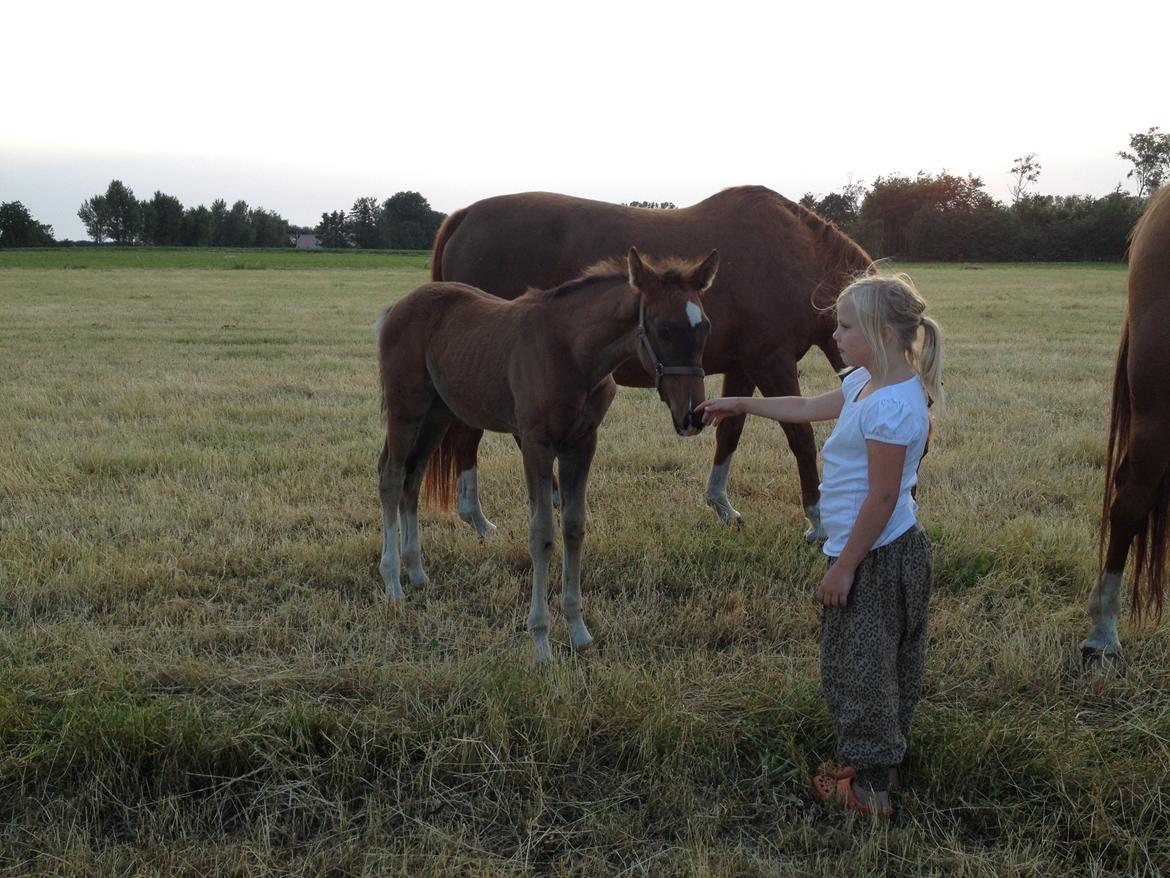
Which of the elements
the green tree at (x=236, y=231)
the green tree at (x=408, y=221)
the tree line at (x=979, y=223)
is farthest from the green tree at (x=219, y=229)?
the tree line at (x=979, y=223)

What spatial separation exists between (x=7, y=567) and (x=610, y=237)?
3.85 m

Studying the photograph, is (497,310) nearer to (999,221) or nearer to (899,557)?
(899,557)

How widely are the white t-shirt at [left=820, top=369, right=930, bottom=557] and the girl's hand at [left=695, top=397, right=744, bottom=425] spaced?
14.5 inches

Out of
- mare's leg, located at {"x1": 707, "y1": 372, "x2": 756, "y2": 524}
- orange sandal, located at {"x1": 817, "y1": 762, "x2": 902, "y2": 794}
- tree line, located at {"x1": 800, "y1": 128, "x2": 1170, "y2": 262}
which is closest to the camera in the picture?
orange sandal, located at {"x1": 817, "y1": 762, "x2": 902, "y2": 794}

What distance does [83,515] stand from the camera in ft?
17.5

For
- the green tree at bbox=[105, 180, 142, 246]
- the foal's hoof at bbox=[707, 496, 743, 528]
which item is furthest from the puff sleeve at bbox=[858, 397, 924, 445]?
the green tree at bbox=[105, 180, 142, 246]

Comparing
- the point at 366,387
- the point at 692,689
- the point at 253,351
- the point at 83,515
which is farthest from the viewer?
the point at 253,351

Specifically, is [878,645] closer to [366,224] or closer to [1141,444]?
[1141,444]

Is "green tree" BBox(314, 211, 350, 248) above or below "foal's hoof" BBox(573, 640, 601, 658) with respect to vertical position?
above

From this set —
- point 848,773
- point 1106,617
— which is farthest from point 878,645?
point 1106,617

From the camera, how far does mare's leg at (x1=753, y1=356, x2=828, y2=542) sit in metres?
5.50

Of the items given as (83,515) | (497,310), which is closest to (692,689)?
(497,310)

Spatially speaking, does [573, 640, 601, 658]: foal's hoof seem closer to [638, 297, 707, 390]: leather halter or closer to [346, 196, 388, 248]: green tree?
[638, 297, 707, 390]: leather halter

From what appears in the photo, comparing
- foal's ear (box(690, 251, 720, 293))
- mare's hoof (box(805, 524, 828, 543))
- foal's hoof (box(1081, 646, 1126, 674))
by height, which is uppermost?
foal's ear (box(690, 251, 720, 293))
